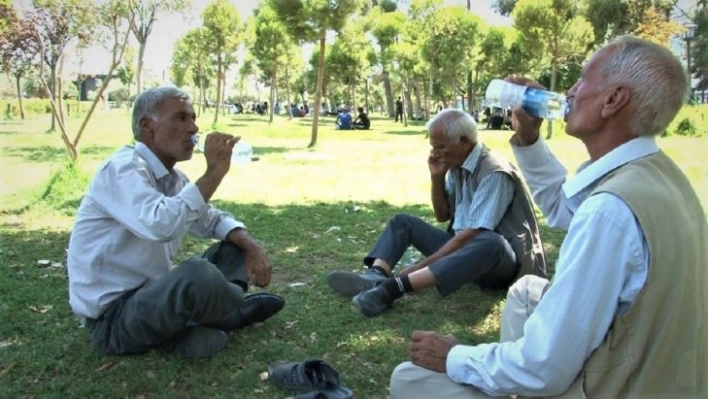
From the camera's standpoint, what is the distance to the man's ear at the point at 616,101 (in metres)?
1.69

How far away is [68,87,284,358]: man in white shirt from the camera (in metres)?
2.93

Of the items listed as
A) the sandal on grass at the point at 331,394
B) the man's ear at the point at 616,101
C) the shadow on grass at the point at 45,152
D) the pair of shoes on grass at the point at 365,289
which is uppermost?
the man's ear at the point at 616,101

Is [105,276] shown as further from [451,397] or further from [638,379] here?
[638,379]

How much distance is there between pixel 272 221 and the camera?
276 inches

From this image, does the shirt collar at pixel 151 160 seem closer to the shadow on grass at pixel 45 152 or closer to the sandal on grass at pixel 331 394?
the sandal on grass at pixel 331 394

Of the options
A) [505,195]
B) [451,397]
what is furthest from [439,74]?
[451,397]

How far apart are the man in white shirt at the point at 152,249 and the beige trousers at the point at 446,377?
1273 mm

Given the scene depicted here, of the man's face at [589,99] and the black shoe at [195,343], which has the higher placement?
the man's face at [589,99]

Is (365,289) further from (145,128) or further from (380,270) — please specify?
(145,128)

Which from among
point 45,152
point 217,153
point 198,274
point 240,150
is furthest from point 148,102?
point 45,152

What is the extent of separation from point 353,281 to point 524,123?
6.46 feet

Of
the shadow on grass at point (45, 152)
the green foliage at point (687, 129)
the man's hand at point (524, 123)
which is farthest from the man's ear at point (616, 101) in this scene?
the green foliage at point (687, 129)

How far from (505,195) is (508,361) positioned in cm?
237

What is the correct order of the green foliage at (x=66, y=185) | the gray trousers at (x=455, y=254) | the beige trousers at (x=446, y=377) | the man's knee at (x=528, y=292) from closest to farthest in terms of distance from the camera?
the beige trousers at (x=446, y=377) < the man's knee at (x=528, y=292) < the gray trousers at (x=455, y=254) < the green foliage at (x=66, y=185)
